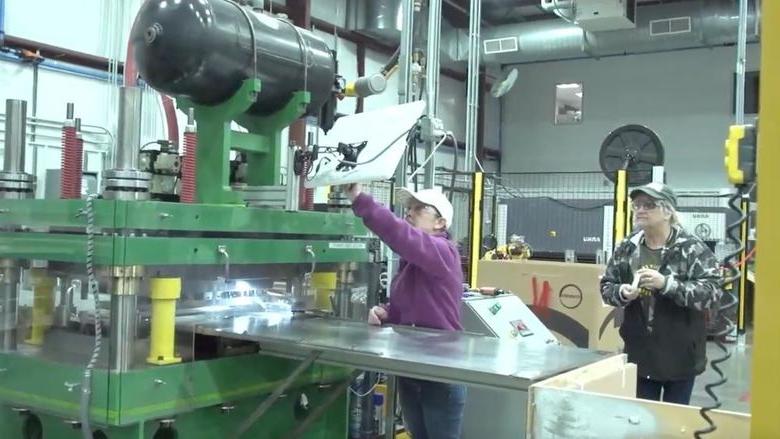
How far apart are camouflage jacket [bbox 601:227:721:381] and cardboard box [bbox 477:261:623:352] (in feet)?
7.16

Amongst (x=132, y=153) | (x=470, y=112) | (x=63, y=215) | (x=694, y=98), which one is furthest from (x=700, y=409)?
(x=694, y=98)

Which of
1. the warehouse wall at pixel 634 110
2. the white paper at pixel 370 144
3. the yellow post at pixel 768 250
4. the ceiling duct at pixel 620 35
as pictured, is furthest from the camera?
the warehouse wall at pixel 634 110

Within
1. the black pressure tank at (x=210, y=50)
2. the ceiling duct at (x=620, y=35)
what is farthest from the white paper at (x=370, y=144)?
the ceiling duct at (x=620, y=35)

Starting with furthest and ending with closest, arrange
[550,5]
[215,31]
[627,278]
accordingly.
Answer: [550,5], [627,278], [215,31]

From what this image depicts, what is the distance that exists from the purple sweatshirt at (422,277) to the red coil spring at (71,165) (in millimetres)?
772

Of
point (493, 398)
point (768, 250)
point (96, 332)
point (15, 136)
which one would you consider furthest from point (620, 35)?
point (768, 250)

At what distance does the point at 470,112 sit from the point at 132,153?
Answer: 3289 mm

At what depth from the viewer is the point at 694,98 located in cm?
1005

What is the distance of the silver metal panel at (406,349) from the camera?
154 cm

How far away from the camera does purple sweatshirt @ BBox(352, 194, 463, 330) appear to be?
2.20 metres

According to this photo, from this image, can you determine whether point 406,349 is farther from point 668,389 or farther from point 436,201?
point 668,389

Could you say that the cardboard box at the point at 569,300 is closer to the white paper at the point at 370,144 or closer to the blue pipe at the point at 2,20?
the white paper at the point at 370,144

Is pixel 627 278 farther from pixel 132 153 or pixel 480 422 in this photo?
pixel 132 153

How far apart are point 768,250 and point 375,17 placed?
7530mm
